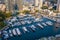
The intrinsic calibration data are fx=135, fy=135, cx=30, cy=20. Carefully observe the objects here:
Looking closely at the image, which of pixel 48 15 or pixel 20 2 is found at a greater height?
pixel 20 2

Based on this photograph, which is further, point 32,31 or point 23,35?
point 32,31

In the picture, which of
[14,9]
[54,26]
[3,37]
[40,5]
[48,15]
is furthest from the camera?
[40,5]

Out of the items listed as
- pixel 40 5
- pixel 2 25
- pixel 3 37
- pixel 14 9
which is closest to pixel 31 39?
pixel 3 37

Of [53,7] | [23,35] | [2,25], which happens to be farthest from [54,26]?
[53,7]

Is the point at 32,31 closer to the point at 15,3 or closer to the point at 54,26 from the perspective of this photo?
the point at 54,26

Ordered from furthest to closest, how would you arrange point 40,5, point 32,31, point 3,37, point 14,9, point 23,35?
point 40,5
point 14,9
point 32,31
point 23,35
point 3,37

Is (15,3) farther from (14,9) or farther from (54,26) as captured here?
(54,26)

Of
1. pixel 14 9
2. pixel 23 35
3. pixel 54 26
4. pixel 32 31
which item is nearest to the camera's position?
pixel 23 35

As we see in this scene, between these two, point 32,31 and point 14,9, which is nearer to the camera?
point 32,31

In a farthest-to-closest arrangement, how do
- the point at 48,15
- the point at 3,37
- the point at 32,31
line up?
the point at 48,15, the point at 32,31, the point at 3,37
